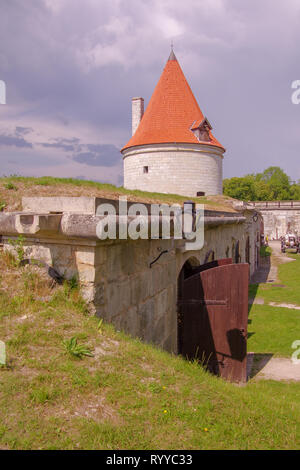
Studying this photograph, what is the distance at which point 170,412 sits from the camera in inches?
97.7

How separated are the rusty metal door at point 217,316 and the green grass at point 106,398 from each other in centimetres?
295

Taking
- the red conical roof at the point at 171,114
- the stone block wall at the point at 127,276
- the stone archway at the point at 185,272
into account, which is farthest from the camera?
the red conical roof at the point at 171,114

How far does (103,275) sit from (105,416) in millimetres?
1502

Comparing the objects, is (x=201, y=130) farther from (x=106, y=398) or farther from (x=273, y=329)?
(x=106, y=398)

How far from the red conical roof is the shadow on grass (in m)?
16.1

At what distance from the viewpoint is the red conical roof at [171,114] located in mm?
21984

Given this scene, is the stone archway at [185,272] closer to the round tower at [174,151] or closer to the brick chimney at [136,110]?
the round tower at [174,151]

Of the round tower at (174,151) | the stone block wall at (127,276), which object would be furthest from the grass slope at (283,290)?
the round tower at (174,151)

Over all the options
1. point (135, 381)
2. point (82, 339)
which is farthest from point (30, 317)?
point (135, 381)

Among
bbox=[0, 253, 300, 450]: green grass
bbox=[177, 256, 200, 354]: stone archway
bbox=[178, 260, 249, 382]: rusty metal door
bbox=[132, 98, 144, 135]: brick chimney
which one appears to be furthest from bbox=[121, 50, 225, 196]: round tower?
bbox=[0, 253, 300, 450]: green grass

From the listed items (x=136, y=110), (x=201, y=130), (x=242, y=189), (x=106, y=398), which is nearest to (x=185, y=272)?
(x=106, y=398)

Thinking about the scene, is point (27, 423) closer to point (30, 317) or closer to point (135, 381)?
point (135, 381)

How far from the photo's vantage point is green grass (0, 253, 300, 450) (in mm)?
2189

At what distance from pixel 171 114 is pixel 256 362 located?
18.9 m
